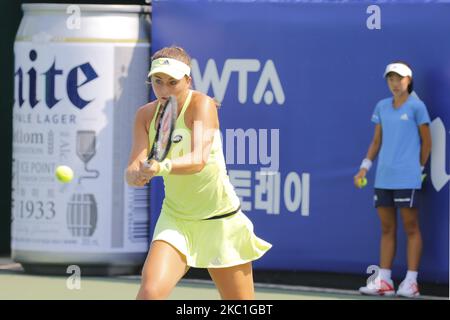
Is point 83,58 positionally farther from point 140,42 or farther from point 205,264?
point 205,264

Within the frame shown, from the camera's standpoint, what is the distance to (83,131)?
1059cm

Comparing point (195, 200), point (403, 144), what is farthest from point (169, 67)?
point (403, 144)

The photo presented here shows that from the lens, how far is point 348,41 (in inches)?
398

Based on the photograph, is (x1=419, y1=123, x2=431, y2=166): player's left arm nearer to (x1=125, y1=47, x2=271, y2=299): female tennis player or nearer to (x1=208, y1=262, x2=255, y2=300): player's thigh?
(x1=125, y1=47, x2=271, y2=299): female tennis player

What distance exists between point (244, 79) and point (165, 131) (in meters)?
3.74

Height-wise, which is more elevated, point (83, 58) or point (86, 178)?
point (83, 58)

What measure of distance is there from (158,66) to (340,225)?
3741 mm

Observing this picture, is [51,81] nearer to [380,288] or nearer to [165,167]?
[380,288]

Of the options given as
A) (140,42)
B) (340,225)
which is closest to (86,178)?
(140,42)
